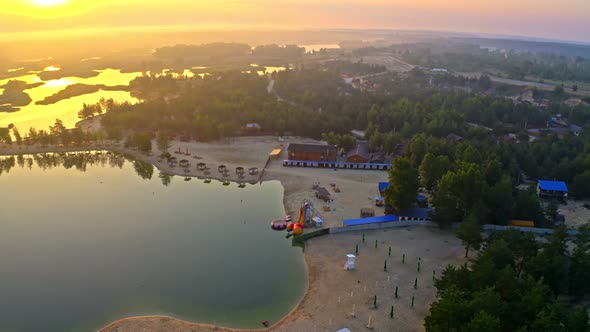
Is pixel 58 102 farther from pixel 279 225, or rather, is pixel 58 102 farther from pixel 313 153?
pixel 279 225

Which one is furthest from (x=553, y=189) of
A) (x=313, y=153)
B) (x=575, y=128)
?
(x=575, y=128)

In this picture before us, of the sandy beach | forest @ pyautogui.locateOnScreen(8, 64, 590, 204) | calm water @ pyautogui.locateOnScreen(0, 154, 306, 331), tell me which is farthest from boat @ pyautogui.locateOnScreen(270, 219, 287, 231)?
forest @ pyautogui.locateOnScreen(8, 64, 590, 204)

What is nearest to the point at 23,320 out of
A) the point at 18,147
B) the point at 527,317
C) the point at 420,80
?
the point at 527,317

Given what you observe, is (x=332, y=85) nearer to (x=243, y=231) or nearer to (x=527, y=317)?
(x=243, y=231)

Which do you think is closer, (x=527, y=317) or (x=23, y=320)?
(x=527, y=317)

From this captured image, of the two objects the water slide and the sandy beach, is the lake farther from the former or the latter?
the water slide

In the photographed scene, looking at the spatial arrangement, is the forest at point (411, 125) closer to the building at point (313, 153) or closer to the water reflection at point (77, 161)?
the water reflection at point (77, 161)
